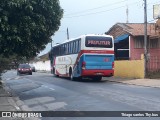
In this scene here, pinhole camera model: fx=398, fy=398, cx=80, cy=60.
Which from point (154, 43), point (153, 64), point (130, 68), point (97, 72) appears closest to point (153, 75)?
point (153, 64)

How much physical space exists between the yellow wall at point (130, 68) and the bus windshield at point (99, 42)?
3611mm

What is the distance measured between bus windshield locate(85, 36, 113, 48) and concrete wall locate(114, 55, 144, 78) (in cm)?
358

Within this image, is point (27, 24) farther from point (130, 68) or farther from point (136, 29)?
point (136, 29)

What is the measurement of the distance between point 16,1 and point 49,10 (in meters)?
2.29

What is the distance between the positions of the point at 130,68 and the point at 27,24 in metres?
18.1

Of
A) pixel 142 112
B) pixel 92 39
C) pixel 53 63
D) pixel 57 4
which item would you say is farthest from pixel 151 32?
pixel 142 112

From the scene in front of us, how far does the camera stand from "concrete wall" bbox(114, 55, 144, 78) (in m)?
33.0

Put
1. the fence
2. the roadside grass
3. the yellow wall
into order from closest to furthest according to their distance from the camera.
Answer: the roadside grass, the yellow wall, the fence

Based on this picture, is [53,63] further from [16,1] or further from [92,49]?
[16,1]

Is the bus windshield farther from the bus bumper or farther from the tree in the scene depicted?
the tree

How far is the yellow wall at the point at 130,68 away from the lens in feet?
108

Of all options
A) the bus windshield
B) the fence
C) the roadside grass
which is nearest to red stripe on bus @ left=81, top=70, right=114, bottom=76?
the bus windshield

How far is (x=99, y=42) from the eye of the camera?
3070 cm

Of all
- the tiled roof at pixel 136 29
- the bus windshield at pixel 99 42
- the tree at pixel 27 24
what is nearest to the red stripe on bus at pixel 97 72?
the bus windshield at pixel 99 42
